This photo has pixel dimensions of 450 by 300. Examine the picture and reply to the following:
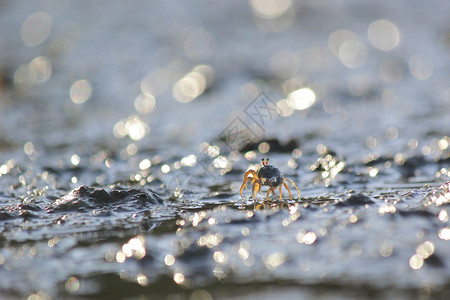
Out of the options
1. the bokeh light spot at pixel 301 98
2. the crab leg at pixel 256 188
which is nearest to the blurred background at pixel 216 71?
the bokeh light spot at pixel 301 98

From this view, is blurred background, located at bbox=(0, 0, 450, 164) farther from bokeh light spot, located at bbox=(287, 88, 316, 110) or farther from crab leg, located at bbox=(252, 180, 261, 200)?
crab leg, located at bbox=(252, 180, 261, 200)

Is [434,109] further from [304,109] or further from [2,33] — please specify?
[2,33]

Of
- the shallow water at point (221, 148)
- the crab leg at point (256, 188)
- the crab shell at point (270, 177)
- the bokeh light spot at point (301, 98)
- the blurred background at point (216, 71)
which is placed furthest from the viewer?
the bokeh light spot at point (301, 98)

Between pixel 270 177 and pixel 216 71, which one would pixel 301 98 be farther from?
pixel 270 177

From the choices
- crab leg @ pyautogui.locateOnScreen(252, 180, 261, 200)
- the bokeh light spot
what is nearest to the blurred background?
the bokeh light spot

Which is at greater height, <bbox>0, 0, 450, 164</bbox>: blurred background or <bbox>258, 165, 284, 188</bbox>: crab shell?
<bbox>0, 0, 450, 164</bbox>: blurred background

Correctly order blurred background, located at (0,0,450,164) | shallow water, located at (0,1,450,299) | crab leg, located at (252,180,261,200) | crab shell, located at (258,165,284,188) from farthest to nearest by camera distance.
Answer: blurred background, located at (0,0,450,164) < crab leg, located at (252,180,261,200) < crab shell, located at (258,165,284,188) < shallow water, located at (0,1,450,299)

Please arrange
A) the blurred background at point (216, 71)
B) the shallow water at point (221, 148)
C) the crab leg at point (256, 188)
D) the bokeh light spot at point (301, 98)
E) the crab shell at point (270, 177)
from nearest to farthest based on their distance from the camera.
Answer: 1. the shallow water at point (221, 148)
2. the crab shell at point (270, 177)
3. the crab leg at point (256, 188)
4. the blurred background at point (216, 71)
5. the bokeh light spot at point (301, 98)

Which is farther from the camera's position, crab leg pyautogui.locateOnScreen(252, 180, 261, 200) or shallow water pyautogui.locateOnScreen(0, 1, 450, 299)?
crab leg pyautogui.locateOnScreen(252, 180, 261, 200)

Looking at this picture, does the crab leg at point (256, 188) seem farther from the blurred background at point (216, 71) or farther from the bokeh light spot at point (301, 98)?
the bokeh light spot at point (301, 98)
